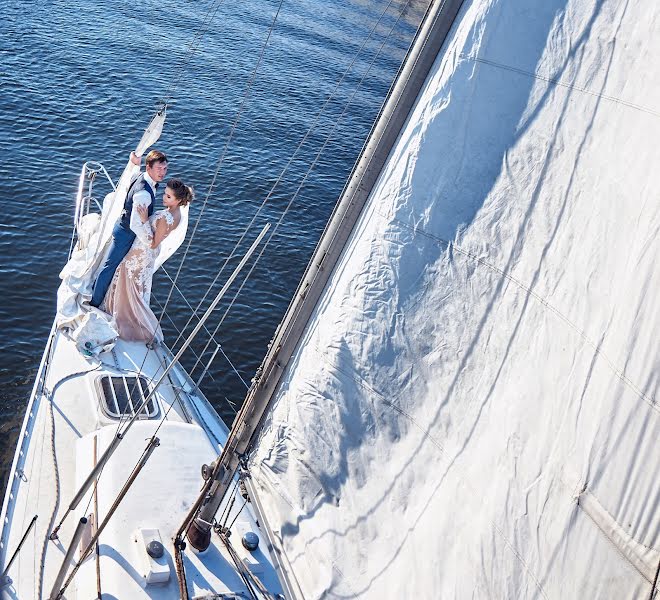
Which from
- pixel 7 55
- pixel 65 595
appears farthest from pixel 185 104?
pixel 65 595

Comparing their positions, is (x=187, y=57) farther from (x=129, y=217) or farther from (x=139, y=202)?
(x=139, y=202)

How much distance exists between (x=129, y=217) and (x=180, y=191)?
1.18 meters

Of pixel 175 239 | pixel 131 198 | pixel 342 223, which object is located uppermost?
pixel 342 223

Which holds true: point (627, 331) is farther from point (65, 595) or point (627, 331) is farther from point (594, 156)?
point (65, 595)

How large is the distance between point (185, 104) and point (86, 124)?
491 centimetres

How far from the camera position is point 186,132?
27.1m

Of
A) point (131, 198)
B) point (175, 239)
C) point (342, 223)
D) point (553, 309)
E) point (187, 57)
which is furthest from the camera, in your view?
point (187, 57)

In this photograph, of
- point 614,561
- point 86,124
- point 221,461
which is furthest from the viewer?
point 86,124

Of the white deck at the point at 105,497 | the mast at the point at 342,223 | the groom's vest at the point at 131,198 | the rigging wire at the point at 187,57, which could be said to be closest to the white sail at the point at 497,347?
the mast at the point at 342,223

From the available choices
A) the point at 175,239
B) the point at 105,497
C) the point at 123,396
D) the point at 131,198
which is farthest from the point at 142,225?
the point at 105,497

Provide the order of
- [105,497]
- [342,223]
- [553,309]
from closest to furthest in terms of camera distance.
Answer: [553,309] → [342,223] → [105,497]

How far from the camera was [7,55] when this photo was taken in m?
29.0

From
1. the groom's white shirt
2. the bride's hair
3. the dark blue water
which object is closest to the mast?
the dark blue water

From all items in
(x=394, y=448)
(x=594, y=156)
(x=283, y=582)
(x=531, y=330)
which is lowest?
(x=283, y=582)
